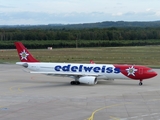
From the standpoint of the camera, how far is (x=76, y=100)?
36.7 meters

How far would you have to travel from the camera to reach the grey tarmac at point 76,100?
30.1 m

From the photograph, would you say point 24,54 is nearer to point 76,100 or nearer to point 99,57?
point 76,100

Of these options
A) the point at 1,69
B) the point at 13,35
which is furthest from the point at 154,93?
the point at 13,35

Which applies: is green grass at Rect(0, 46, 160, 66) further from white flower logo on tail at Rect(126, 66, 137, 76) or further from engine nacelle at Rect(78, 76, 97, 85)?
engine nacelle at Rect(78, 76, 97, 85)

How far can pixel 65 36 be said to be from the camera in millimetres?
166875

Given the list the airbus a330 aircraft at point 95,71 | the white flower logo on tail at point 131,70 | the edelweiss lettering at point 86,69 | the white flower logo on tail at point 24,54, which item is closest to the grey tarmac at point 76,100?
the airbus a330 aircraft at point 95,71

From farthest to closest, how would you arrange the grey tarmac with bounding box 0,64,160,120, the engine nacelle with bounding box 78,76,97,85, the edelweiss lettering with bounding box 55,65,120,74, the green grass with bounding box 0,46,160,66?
the green grass with bounding box 0,46,160,66 → the edelweiss lettering with bounding box 55,65,120,74 → the engine nacelle with bounding box 78,76,97,85 → the grey tarmac with bounding box 0,64,160,120

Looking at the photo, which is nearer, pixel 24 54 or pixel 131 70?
pixel 131 70

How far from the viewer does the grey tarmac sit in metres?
30.1

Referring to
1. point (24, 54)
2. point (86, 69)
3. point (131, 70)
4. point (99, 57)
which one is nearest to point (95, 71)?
point (86, 69)

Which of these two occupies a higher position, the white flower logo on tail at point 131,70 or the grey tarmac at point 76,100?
the white flower logo on tail at point 131,70

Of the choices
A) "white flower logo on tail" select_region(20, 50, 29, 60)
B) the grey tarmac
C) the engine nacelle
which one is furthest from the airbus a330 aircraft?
"white flower logo on tail" select_region(20, 50, 29, 60)

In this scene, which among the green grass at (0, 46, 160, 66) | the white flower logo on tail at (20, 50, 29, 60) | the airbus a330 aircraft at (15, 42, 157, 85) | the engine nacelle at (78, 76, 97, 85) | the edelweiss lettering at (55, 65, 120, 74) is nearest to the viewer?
the engine nacelle at (78, 76, 97, 85)

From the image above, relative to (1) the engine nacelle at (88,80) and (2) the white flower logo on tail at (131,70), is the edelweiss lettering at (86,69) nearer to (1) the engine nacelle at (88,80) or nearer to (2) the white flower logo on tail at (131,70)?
(2) the white flower logo on tail at (131,70)
